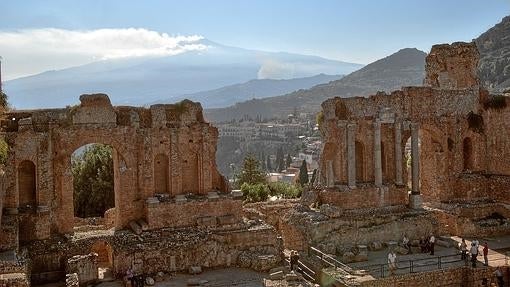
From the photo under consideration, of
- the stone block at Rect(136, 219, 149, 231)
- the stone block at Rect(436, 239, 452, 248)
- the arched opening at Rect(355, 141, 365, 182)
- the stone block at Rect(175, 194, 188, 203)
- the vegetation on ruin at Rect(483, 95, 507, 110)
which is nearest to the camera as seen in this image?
the stone block at Rect(136, 219, 149, 231)

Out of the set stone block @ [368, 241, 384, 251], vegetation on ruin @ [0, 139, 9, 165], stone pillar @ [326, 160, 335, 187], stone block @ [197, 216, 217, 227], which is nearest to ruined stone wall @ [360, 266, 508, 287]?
stone block @ [368, 241, 384, 251]

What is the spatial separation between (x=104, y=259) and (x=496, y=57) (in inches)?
3431

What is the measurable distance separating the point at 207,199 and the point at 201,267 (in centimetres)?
345

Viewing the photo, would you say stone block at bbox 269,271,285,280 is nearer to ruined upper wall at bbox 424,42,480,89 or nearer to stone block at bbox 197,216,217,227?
stone block at bbox 197,216,217,227

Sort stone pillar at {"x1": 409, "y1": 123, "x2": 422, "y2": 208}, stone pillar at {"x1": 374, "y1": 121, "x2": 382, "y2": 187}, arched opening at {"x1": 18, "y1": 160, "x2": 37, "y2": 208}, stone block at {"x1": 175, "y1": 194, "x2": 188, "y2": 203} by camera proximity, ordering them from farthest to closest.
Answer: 1. stone pillar at {"x1": 409, "y1": 123, "x2": 422, "y2": 208}
2. stone pillar at {"x1": 374, "y1": 121, "x2": 382, "y2": 187}
3. stone block at {"x1": 175, "y1": 194, "x2": 188, "y2": 203}
4. arched opening at {"x1": 18, "y1": 160, "x2": 37, "y2": 208}

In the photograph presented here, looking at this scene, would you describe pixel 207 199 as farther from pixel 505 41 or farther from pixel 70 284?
pixel 505 41

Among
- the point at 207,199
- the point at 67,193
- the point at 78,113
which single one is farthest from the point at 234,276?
the point at 78,113

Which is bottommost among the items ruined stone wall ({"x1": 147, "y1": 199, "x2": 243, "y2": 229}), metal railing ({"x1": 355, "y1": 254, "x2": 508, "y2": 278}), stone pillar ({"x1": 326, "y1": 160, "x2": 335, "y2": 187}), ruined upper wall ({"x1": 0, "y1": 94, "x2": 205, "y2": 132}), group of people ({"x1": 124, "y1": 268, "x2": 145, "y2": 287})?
metal railing ({"x1": 355, "y1": 254, "x2": 508, "y2": 278})

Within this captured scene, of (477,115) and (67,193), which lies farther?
(477,115)

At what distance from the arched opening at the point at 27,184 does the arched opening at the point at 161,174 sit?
533 cm

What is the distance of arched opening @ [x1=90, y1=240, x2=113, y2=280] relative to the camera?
2292cm

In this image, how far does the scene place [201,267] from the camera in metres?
23.5

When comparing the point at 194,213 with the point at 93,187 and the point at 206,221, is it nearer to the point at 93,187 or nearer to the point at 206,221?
the point at 206,221

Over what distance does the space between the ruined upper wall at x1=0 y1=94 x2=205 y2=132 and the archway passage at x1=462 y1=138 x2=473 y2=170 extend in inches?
690
